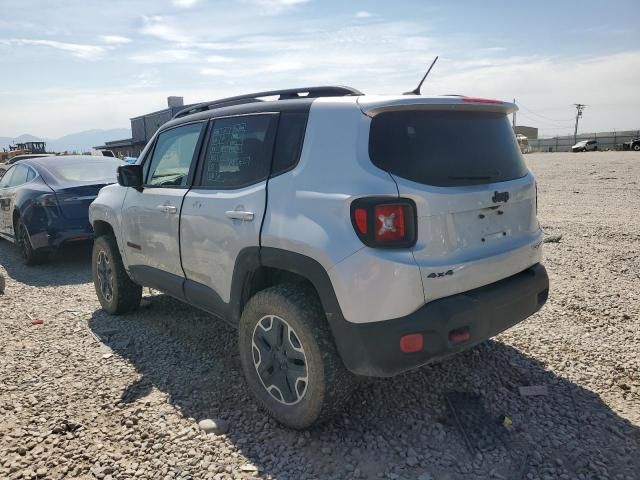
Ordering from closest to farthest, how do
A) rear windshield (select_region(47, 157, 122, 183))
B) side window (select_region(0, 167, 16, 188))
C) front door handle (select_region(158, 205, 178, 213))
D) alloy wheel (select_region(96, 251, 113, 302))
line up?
1. front door handle (select_region(158, 205, 178, 213))
2. alloy wheel (select_region(96, 251, 113, 302))
3. rear windshield (select_region(47, 157, 122, 183))
4. side window (select_region(0, 167, 16, 188))

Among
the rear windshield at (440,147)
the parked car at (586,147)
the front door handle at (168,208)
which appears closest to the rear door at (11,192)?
the front door handle at (168,208)

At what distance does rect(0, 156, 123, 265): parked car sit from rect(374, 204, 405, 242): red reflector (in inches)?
228

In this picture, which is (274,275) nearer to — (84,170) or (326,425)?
(326,425)

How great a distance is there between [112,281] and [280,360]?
9.03ft

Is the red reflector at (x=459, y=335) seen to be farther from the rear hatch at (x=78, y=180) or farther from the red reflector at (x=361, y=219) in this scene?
the rear hatch at (x=78, y=180)

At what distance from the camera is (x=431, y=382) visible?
11.1 feet

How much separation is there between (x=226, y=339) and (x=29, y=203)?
14.8 feet

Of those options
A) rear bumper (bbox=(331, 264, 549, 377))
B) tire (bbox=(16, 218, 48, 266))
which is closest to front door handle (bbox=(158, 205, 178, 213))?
rear bumper (bbox=(331, 264, 549, 377))

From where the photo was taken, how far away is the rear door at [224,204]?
3.05 m

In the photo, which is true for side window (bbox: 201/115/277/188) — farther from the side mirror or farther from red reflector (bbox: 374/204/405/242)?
the side mirror

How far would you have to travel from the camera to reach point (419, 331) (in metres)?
2.42

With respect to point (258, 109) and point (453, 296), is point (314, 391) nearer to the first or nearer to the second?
point (453, 296)

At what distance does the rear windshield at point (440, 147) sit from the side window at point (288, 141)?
1.59 ft

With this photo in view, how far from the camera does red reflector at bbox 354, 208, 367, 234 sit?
2420 millimetres
